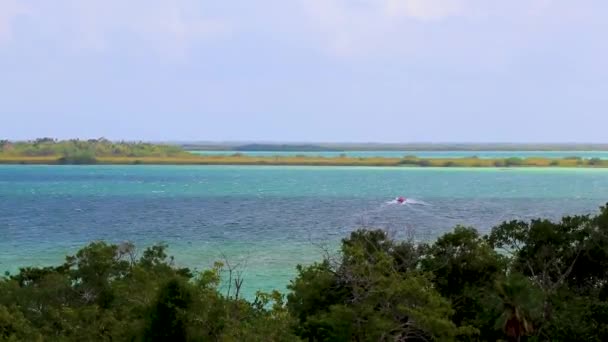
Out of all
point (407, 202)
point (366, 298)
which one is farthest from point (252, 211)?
point (366, 298)

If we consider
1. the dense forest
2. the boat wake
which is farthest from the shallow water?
the dense forest

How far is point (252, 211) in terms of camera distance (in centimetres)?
10431

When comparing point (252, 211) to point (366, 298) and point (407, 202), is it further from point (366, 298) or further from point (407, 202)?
point (366, 298)

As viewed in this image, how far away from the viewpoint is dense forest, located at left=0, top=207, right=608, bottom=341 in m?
24.0

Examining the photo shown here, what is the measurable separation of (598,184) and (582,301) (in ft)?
477

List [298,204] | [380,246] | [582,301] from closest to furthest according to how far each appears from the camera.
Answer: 1. [582,301]
2. [380,246]
3. [298,204]

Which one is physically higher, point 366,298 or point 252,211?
point 366,298

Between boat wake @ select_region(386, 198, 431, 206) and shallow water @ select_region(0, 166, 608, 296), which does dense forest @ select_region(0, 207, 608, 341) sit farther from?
boat wake @ select_region(386, 198, 431, 206)

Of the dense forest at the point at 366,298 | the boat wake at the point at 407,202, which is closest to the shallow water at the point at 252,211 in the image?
the boat wake at the point at 407,202

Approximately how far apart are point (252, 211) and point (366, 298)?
261 ft

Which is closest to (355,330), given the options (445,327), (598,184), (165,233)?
(445,327)

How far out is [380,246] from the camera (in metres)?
33.6

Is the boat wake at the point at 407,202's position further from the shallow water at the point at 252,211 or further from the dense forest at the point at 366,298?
the dense forest at the point at 366,298

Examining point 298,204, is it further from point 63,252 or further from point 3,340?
point 3,340
